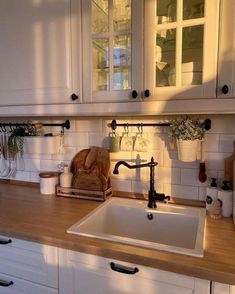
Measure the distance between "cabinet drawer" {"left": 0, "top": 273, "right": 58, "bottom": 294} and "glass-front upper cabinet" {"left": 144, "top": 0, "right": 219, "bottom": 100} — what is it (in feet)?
3.09

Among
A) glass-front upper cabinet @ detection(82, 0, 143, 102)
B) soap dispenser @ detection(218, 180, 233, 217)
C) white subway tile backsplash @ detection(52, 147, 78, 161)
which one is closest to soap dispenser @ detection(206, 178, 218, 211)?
soap dispenser @ detection(218, 180, 233, 217)

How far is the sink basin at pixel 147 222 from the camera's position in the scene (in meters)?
1.22

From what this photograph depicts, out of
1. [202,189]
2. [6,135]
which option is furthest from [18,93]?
[202,189]

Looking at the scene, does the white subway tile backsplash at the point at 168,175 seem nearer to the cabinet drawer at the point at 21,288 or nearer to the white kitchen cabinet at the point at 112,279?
the white kitchen cabinet at the point at 112,279

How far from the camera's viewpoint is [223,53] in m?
1.00

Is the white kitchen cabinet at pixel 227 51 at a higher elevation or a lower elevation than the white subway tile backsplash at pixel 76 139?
higher

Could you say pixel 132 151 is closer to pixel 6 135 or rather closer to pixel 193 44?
pixel 193 44

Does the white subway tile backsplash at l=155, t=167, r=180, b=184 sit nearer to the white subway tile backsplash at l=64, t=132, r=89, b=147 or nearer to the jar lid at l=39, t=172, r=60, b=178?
the white subway tile backsplash at l=64, t=132, r=89, b=147

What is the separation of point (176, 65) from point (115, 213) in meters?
0.82

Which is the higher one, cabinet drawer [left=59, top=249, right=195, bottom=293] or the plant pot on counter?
the plant pot on counter

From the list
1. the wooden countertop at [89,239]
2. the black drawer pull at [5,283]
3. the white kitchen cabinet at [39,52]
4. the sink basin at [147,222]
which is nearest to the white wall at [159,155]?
the sink basin at [147,222]

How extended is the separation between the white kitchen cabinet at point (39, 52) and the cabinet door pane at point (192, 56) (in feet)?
1.66

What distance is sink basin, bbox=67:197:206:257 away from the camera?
122 cm

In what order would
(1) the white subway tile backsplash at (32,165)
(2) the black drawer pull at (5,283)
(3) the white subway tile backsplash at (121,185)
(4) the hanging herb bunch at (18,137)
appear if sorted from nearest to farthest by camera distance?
(2) the black drawer pull at (5,283) → (3) the white subway tile backsplash at (121,185) → (4) the hanging herb bunch at (18,137) → (1) the white subway tile backsplash at (32,165)
